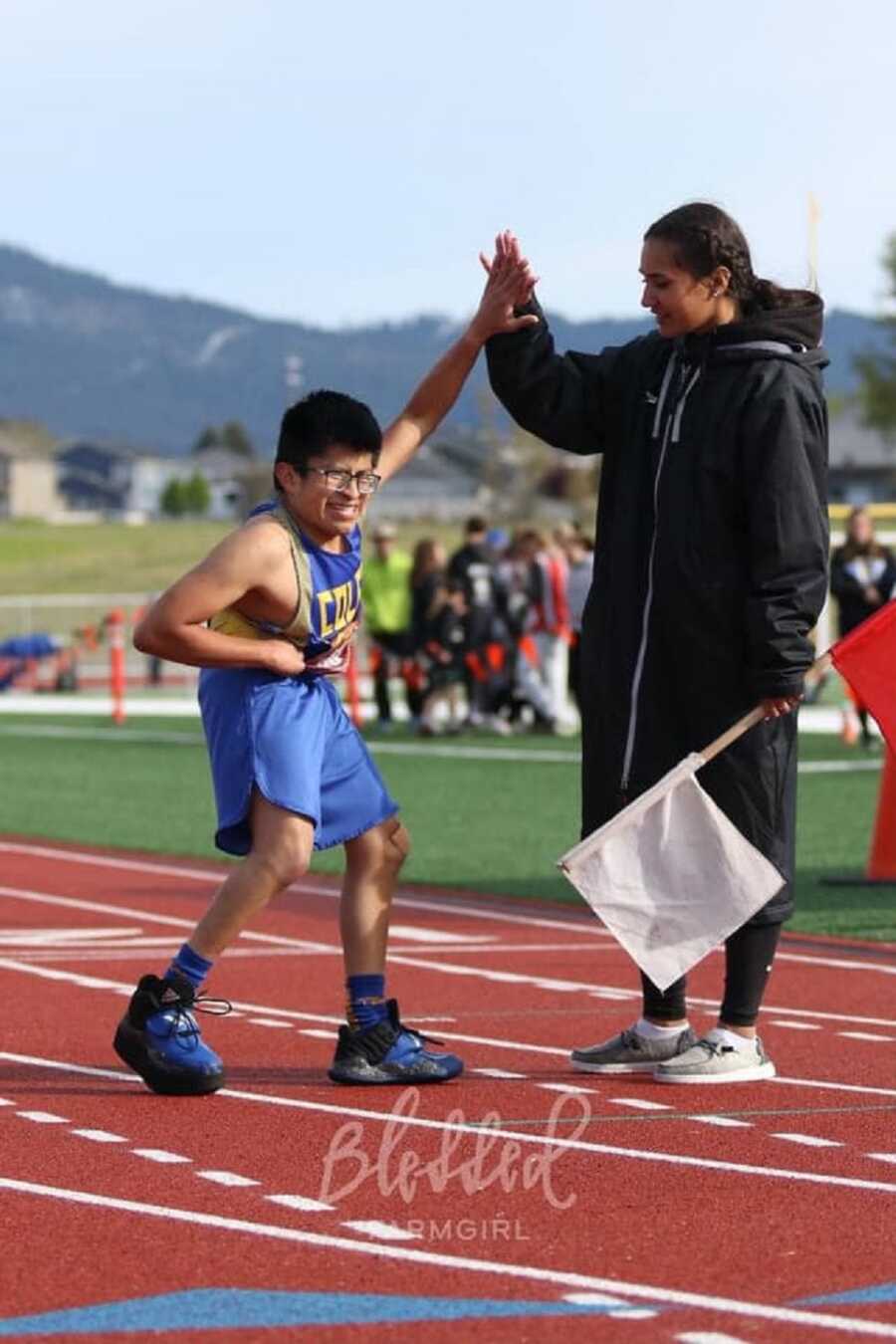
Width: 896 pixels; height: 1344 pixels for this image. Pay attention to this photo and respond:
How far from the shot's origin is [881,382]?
4385 inches

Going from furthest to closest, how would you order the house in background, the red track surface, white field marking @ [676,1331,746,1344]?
the house in background
the red track surface
white field marking @ [676,1331,746,1344]

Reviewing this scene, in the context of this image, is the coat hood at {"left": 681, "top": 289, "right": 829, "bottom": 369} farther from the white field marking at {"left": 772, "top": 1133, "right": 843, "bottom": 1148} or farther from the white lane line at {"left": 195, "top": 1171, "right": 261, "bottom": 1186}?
the white lane line at {"left": 195, "top": 1171, "right": 261, "bottom": 1186}

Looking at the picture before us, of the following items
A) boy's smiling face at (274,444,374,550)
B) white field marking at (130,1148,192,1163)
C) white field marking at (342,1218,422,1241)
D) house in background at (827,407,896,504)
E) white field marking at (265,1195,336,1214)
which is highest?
boy's smiling face at (274,444,374,550)

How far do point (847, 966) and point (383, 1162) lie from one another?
176 inches

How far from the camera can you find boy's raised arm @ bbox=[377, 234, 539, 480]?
812 centimetres

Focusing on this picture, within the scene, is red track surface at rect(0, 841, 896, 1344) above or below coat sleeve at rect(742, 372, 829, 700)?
below

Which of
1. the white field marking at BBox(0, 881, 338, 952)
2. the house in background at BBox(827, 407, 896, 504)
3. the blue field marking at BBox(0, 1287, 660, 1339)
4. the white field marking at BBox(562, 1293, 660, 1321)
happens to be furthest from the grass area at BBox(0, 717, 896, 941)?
the house in background at BBox(827, 407, 896, 504)

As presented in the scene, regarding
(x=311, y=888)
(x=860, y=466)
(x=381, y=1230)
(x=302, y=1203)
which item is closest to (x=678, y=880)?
(x=302, y=1203)

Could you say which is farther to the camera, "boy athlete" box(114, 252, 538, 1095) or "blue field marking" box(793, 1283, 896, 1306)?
"boy athlete" box(114, 252, 538, 1095)

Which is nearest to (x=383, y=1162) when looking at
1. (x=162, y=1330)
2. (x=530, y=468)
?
(x=162, y=1330)

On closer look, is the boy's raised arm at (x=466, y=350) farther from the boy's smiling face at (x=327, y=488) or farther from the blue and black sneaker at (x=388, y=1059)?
the blue and black sneaker at (x=388, y=1059)

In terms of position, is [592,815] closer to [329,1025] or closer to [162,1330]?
[329,1025]

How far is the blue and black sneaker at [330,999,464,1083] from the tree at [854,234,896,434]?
338 ft

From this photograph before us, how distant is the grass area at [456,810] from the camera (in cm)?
1405
